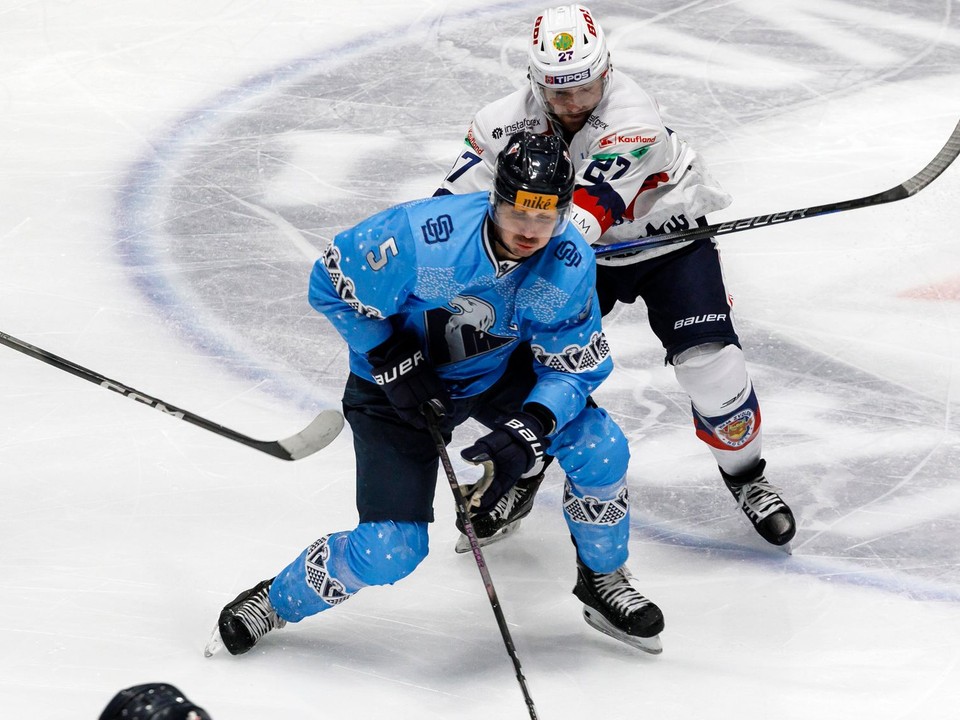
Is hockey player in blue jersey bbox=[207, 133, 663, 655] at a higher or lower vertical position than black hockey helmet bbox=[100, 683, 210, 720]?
lower

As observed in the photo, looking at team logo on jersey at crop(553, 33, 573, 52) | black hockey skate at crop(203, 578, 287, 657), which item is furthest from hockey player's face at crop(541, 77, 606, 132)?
black hockey skate at crop(203, 578, 287, 657)

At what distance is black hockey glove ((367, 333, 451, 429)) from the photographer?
2.90m

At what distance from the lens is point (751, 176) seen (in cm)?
525

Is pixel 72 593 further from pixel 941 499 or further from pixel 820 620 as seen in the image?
pixel 941 499

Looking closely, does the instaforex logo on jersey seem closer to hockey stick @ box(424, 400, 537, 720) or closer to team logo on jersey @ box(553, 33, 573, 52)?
team logo on jersey @ box(553, 33, 573, 52)

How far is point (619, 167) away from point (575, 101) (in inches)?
8.3

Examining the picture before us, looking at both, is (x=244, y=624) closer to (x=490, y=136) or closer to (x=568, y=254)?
(x=568, y=254)

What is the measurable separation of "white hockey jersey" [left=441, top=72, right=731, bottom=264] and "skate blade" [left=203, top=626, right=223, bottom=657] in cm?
128

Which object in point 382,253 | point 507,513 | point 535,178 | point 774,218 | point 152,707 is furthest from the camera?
point 507,513

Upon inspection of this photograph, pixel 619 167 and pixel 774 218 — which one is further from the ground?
pixel 619 167

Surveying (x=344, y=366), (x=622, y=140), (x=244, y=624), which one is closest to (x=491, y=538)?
(x=244, y=624)

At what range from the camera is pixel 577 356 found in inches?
114

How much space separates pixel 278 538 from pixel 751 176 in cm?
272

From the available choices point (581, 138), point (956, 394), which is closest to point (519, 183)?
point (581, 138)
